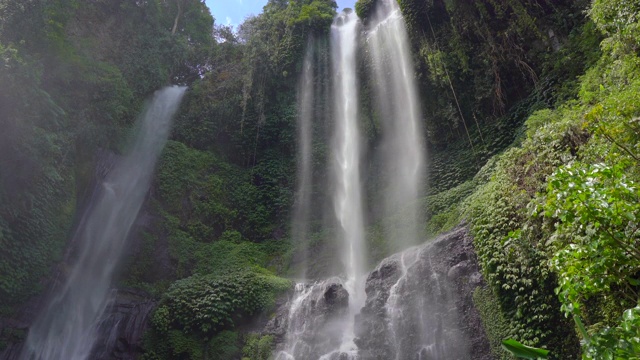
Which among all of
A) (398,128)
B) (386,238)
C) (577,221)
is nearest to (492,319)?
(577,221)

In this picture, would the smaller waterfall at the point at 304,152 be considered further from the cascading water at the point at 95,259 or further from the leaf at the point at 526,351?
the leaf at the point at 526,351

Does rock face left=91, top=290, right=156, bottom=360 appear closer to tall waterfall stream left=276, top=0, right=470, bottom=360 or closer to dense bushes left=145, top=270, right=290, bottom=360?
dense bushes left=145, top=270, right=290, bottom=360

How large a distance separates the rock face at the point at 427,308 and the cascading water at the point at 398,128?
93.3 inches

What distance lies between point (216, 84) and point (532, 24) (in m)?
14.3

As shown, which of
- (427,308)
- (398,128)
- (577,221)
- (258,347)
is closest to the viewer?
(577,221)

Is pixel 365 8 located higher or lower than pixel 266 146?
higher

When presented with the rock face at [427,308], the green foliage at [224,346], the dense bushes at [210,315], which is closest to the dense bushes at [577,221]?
the rock face at [427,308]

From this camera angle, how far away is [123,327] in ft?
42.2

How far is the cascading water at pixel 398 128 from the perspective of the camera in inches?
570

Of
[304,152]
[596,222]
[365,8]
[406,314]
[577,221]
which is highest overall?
[365,8]

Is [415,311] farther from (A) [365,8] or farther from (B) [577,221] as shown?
(A) [365,8]

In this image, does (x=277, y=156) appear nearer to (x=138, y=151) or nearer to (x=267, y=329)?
(x=138, y=151)

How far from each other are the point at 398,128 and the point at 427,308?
8.88 metres

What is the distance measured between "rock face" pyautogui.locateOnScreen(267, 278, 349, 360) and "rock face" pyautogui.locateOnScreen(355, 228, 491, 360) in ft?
2.64
